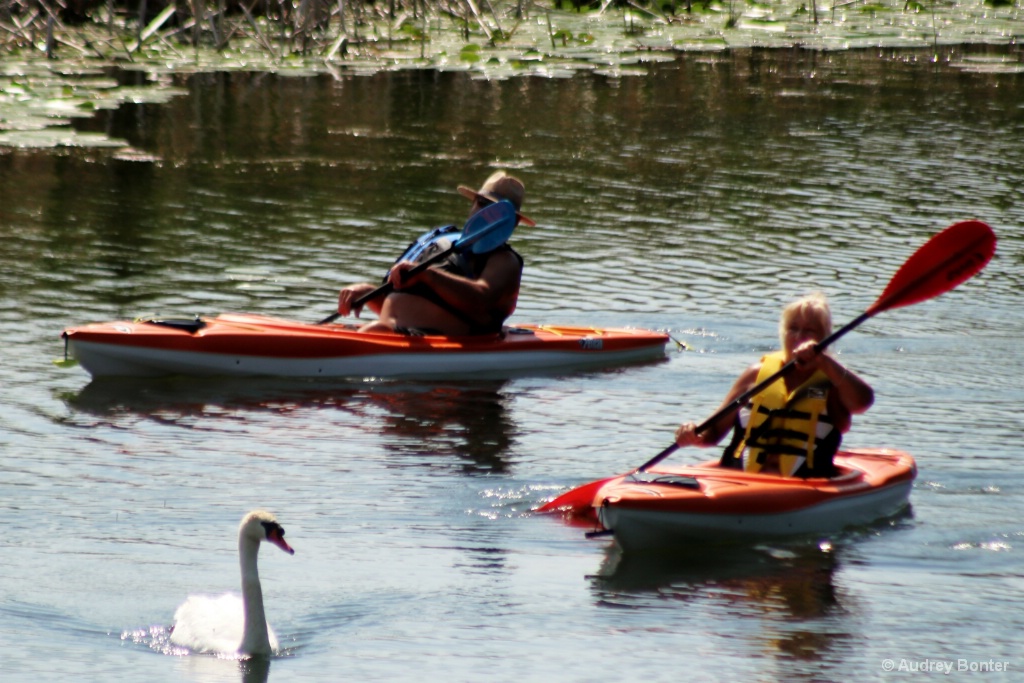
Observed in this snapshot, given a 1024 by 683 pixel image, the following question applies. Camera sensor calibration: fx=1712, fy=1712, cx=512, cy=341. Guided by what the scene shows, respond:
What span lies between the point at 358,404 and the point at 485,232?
1.12 meters

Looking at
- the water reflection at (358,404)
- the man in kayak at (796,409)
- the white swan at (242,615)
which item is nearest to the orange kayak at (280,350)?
the water reflection at (358,404)

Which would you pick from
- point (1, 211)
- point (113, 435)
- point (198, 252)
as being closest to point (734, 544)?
point (113, 435)

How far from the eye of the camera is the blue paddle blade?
29.4ft

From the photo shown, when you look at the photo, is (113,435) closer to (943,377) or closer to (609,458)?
(609,458)

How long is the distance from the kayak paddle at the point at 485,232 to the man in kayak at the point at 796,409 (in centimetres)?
247

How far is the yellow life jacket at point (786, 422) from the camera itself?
662 centimetres

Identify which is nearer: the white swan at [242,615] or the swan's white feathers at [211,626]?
the white swan at [242,615]

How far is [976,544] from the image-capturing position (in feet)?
22.2

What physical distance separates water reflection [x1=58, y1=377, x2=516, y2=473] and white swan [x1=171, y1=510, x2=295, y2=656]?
2436 millimetres

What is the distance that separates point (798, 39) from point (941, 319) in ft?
48.2

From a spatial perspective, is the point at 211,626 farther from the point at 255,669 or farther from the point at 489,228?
the point at 489,228

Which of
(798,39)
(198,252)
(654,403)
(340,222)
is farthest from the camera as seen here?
(798,39)

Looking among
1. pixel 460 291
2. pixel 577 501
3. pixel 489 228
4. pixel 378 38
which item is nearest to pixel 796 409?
pixel 577 501

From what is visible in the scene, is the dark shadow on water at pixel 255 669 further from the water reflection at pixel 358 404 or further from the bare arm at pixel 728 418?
the water reflection at pixel 358 404
